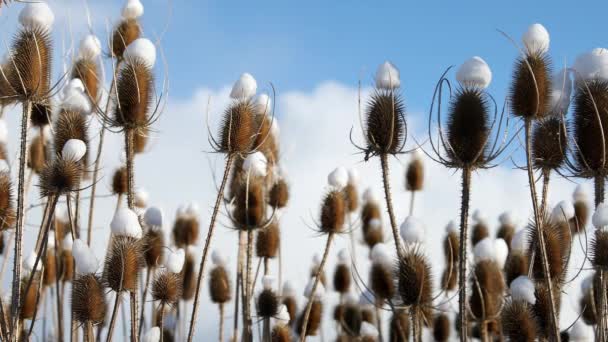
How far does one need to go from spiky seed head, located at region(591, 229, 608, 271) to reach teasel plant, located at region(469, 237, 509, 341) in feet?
7.01

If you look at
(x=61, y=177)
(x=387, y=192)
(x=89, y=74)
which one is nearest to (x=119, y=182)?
(x=89, y=74)

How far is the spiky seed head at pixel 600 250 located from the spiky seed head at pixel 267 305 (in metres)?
5.19

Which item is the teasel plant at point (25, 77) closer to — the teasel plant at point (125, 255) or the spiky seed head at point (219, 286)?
the teasel plant at point (125, 255)

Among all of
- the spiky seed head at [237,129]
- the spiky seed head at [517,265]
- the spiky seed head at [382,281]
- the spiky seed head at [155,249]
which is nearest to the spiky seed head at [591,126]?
the spiky seed head at [517,265]

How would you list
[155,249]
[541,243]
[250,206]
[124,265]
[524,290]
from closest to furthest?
[541,243] → [124,265] → [524,290] → [250,206] → [155,249]

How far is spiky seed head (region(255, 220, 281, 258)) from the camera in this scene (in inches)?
530

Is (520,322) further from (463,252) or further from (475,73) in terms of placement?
(475,73)

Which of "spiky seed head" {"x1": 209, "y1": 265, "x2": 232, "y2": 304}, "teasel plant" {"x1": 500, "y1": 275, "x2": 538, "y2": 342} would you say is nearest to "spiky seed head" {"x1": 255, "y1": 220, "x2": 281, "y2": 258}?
"spiky seed head" {"x1": 209, "y1": 265, "x2": 232, "y2": 304}

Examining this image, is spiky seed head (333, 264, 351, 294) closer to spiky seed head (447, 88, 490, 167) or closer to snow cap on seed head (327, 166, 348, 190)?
snow cap on seed head (327, 166, 348, 190)

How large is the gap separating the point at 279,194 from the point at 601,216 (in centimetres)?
588

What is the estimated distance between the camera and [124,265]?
854 centimetres

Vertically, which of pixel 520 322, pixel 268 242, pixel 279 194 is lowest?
pixel 520 322

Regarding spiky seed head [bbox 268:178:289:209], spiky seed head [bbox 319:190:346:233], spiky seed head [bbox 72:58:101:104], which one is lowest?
spiky seed head [bbox 319:190:346:233]

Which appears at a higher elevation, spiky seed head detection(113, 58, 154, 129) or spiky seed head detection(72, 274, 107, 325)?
spiky seed head detection(113, 58, 154, 129)
